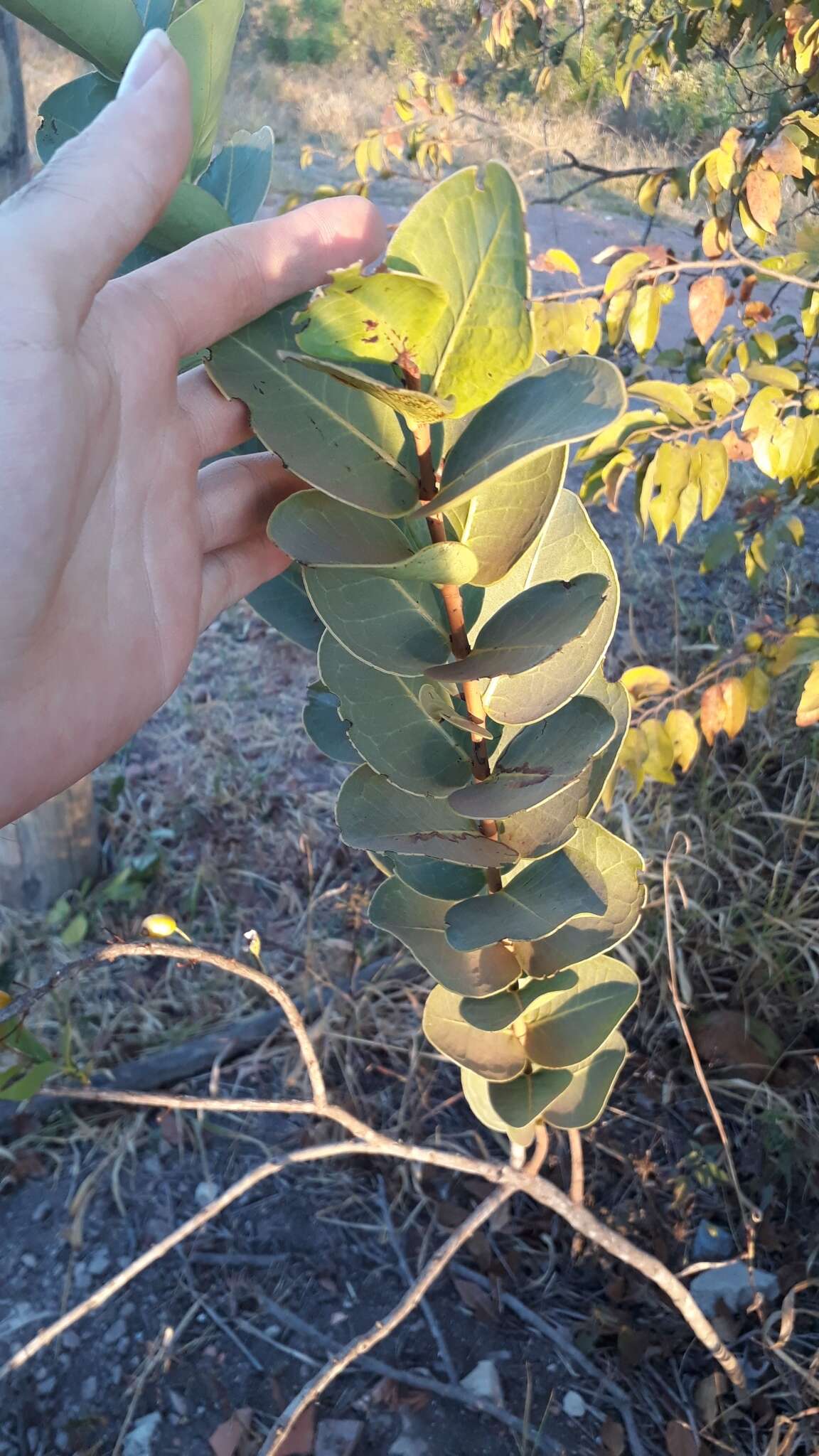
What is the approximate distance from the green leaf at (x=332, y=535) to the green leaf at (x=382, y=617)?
0.02 meters

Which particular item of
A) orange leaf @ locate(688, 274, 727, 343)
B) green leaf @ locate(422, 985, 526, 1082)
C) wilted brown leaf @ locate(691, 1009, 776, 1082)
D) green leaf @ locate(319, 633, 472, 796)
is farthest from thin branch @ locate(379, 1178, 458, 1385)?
orange leaf @ locate(688, 274, 727, 343)

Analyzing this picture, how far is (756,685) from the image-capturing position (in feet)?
4.55

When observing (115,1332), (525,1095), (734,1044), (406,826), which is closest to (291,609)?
(406,826)

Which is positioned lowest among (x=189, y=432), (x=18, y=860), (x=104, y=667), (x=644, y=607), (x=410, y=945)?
(x=644, y=607)

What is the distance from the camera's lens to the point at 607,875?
2.47 ft

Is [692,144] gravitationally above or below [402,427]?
below

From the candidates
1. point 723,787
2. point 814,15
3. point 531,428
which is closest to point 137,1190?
point 723,787

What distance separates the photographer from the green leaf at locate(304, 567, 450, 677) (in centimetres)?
61

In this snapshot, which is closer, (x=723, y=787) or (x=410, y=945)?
(x=410, y=945)

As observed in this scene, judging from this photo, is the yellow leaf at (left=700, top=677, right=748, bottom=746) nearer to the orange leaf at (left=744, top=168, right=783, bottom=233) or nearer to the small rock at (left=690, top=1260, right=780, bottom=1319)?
the orange leaf at (left=744, top=168, right=783, bottom=233)

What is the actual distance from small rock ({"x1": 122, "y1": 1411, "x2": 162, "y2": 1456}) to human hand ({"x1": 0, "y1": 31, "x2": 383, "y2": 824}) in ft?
3.06

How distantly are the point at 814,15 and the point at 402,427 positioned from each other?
114 centimetres

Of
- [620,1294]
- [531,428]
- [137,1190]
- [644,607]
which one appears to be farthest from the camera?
[644,607]

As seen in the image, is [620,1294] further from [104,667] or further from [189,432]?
[189,432]
